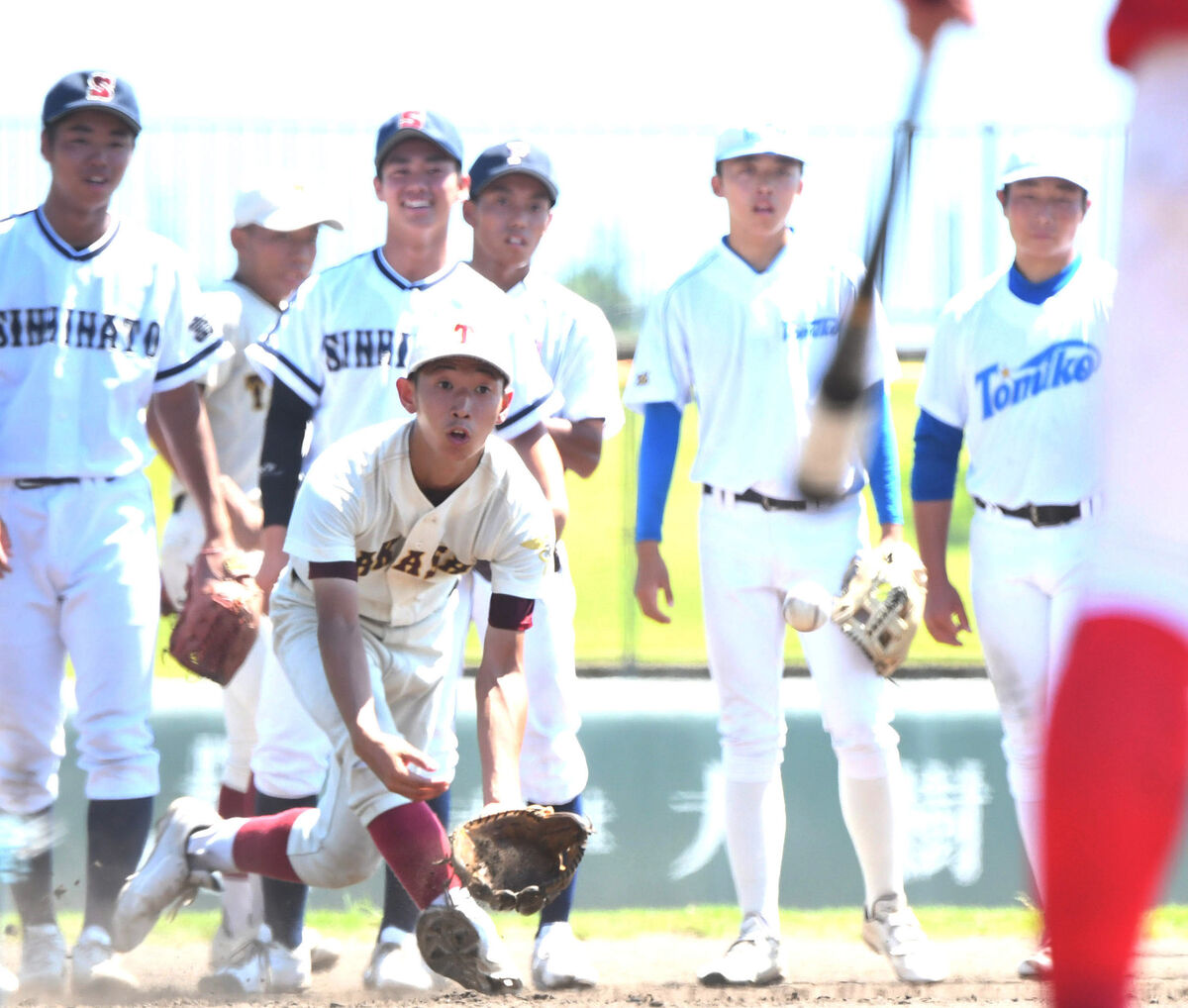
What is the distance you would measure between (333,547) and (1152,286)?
2.32 m

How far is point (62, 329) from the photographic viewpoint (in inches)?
169

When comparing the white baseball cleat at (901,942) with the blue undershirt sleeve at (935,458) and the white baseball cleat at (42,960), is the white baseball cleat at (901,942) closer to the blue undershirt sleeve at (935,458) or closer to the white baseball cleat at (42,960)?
the blue undershirt sleeve at (935,458)

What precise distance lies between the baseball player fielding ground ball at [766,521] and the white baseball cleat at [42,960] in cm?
167

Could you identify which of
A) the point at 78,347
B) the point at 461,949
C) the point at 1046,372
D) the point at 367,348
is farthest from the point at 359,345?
the point at 1046,372

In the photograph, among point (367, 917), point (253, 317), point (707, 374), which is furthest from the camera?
→ point (367, 917)

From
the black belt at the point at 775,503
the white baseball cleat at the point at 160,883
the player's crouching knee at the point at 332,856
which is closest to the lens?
the player's crouching knee at the point at 332,856

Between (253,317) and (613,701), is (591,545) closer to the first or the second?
(613,701)

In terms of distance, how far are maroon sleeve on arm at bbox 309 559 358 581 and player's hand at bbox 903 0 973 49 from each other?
2021 millimetres

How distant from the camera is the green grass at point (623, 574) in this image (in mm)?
6562

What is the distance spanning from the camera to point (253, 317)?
505 cm

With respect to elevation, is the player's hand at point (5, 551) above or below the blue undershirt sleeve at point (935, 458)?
below

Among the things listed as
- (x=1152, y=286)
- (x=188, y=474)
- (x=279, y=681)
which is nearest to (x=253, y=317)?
(x=188, y=474)

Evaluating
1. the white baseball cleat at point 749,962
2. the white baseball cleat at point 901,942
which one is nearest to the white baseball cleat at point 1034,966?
the white baseball cleat at point 901,942

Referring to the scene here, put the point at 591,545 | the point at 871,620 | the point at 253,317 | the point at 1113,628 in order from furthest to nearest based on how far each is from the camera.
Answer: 1. the point at 591,545
2. the point at 253,317
3. the point at 871,620
4. the point at 1113,628
